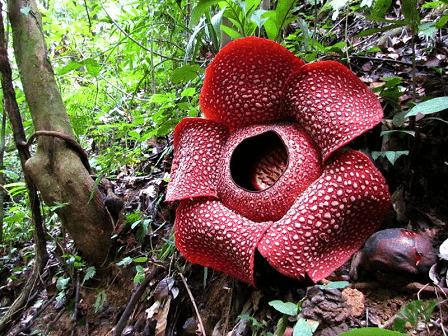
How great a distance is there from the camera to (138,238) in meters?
2.15

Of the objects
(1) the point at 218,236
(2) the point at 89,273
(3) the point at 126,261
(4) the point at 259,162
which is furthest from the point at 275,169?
(2) the point at 89,273

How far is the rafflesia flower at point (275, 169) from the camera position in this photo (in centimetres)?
120

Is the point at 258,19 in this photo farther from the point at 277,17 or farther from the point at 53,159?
the point at 53,159

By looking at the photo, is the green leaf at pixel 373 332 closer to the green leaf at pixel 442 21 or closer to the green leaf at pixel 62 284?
the green leaf at pixel 442 21

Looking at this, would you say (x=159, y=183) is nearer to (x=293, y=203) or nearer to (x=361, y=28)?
(x=293, y=203)

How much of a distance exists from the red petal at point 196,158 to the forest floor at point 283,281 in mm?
389

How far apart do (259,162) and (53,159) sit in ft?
3.66

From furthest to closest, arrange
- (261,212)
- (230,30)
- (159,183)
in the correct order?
(159,183), (230,30), (261,212)

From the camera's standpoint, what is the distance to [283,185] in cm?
131

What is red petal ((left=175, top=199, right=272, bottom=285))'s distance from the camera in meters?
→ 1.26

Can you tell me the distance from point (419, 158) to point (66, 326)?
6.15 feet

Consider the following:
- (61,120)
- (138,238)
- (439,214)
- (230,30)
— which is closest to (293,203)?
(439,214)

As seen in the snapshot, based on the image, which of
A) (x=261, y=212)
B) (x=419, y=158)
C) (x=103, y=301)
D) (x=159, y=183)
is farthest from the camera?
(x=159, y=183)

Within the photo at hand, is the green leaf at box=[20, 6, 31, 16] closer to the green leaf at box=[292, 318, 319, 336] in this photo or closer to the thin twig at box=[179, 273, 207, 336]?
the thin twig at box=[179, 273, 207, 336]
